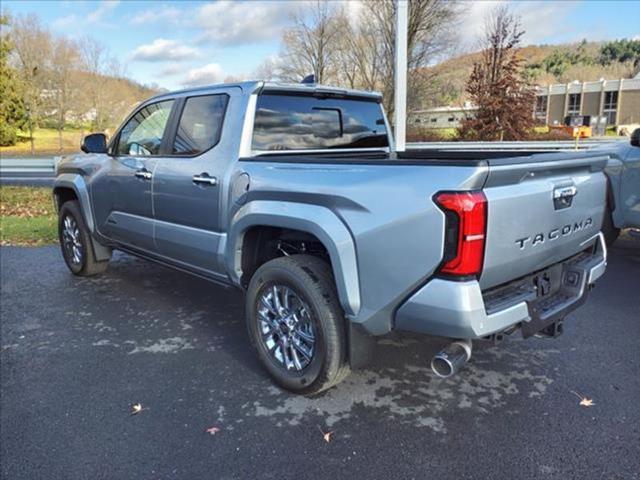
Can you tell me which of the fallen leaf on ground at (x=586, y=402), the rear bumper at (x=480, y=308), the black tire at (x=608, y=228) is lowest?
the fallen leaf on ground at (x=586, y=402)

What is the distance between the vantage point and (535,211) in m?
2.72

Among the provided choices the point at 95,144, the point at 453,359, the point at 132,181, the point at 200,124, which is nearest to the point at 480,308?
the point at 453,359

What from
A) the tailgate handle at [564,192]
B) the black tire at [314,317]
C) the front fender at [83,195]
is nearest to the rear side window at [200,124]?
the black tire at [314,317]

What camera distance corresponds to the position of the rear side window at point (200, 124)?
393cm

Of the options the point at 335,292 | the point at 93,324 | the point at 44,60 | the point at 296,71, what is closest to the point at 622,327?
the point at 335,292

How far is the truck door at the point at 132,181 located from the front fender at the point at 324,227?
58.1 inches

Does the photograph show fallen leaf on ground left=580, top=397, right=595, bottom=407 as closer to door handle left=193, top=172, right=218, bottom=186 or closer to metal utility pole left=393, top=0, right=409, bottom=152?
door handle left=193, top=172, right=218, bottom=186

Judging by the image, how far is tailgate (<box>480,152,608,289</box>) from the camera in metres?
2.52

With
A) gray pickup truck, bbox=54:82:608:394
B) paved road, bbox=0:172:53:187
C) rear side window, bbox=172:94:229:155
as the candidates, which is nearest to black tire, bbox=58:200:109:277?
gray pickup truck, bbox=54:82:608:394

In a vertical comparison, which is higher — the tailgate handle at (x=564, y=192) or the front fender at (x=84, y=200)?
the tailgate handle at (x=564, y=192)

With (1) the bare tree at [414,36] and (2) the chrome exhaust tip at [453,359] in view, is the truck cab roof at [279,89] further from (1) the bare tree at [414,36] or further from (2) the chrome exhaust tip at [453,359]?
(1) the bare tree at [414,36]

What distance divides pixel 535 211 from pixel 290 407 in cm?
182

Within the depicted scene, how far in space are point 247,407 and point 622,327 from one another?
3.18 metres

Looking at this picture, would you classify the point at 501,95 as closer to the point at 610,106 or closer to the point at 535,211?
the point at 535,211
